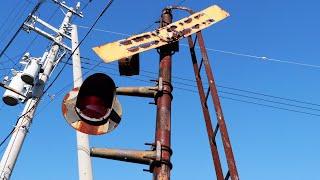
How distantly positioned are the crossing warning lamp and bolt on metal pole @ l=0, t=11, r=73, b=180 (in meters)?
7.73

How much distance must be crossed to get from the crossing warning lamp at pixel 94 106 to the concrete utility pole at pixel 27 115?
7729mm

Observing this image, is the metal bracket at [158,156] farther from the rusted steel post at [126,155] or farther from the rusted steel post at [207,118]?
the rusted steel post at [207,118]

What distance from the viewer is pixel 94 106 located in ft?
17.2

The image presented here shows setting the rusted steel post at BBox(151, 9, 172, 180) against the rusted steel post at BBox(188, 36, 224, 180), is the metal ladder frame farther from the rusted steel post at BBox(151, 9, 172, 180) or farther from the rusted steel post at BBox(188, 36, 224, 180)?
the rusted steel post at BBox(151, 9, 172, 180)

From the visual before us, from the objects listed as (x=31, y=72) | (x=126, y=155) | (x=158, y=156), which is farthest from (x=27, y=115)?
(x=158, y=156)

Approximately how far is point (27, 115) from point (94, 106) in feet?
29.8

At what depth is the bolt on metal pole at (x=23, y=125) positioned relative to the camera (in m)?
12.3

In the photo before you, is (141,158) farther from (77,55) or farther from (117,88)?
(77,55)

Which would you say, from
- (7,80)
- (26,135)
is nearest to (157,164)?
(26,135)

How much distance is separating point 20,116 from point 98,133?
926 cm

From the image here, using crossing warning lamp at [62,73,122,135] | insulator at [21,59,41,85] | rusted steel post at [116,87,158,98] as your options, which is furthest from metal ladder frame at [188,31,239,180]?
insulator at [21,59,41,85]

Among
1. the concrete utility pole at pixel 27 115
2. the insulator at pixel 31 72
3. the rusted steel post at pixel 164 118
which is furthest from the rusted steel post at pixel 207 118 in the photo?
the insulator at pixel 31 72

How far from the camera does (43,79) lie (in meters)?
14.6

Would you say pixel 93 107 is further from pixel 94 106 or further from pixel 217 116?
pixel 217 116
